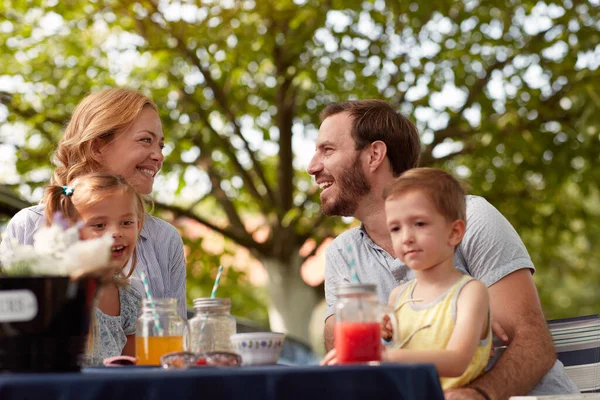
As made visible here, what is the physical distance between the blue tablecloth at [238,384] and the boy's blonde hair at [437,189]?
0.62 metres

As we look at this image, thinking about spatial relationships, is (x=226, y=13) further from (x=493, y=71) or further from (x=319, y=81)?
(x=493, y=71)

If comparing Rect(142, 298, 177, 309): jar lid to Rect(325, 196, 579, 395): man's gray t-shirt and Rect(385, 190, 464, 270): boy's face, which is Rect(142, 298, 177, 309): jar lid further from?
Rect(325, 196, 579, 395): man's gray t-shirt

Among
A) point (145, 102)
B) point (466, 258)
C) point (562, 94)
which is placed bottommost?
point (466, 258)

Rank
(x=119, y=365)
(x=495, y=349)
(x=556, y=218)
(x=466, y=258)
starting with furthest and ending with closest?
(x=556, y=218)
(x=466, y=258)
(x=495, y=349)
(x=119, y=365)

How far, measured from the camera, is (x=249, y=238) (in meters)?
8.14

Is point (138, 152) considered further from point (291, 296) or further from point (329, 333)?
point (291, 296)

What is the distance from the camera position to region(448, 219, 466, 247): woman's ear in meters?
2.23

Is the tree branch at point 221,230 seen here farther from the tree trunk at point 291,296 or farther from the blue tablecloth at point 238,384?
the blue tablecloth at point 238,384

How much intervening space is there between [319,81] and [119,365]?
221 inches

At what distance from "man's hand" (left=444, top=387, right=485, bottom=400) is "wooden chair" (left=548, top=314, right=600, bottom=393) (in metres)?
0.86

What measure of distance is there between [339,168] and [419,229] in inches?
46.4

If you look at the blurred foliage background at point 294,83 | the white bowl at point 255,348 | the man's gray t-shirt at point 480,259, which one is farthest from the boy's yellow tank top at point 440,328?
the blurred foliage background at point 294,83

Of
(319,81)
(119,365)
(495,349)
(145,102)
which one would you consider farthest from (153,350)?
(319,81)

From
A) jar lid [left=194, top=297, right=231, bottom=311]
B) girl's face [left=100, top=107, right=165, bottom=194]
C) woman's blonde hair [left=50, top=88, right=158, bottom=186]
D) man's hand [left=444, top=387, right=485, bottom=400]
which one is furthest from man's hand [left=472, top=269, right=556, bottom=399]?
woman's blonde hair [left=50, top=88, right=158, bottom=186]
